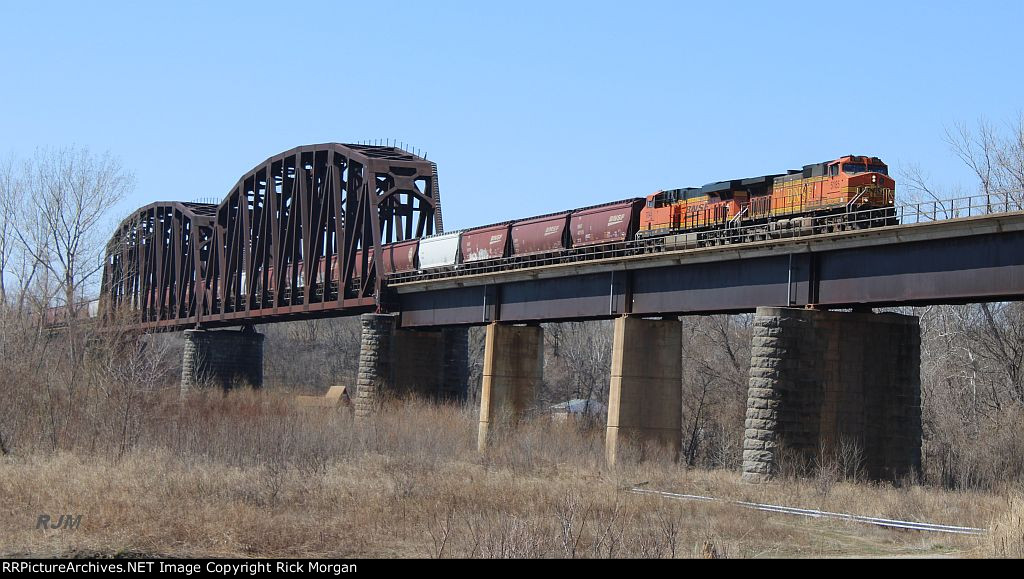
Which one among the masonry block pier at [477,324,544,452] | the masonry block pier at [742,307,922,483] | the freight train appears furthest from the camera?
the masonry block pier at [477,324,544,452]

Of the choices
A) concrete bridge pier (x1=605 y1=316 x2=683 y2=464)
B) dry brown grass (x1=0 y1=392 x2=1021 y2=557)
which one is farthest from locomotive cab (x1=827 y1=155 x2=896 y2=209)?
dry brown grass (x1=0 y1=392 x2=1021 y2=557)

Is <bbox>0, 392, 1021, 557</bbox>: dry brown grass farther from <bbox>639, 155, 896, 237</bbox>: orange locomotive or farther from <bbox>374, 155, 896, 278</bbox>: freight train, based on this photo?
<bbox>639, 155, 896, 237</bbox>: orange locomotive

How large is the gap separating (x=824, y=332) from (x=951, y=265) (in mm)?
4770

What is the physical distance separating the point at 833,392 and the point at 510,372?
16493 millimetres

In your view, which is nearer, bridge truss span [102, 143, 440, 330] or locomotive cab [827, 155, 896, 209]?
locomotive cab [827, 155, 896, 209]

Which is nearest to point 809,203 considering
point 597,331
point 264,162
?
point 264,162

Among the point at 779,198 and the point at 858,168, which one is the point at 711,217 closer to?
the point at 779,198

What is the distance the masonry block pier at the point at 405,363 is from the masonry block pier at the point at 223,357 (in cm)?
2479

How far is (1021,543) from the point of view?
52.6 ft

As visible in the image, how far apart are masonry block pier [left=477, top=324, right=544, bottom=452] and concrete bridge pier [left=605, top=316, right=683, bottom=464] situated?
7.76m

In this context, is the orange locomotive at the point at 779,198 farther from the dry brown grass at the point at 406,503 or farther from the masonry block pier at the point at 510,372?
the masonry block pier at the point at 510,372

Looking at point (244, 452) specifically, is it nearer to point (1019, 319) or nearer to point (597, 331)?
point (1019, 319)

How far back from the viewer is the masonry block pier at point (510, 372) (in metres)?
43.4

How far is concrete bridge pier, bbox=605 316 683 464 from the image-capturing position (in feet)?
117
